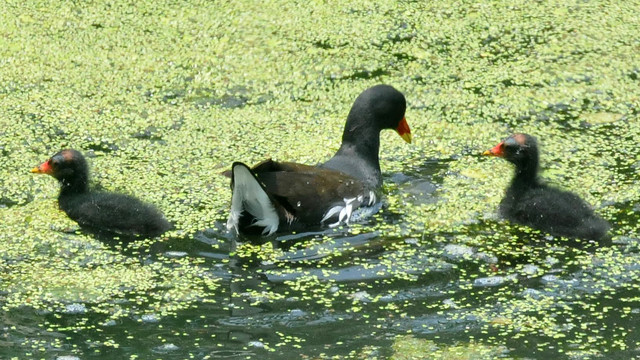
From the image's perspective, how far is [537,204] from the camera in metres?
5.48

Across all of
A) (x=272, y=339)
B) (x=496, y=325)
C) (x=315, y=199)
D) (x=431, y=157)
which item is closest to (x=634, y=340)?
(x=496, y=325)

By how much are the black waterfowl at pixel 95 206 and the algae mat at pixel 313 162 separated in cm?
9

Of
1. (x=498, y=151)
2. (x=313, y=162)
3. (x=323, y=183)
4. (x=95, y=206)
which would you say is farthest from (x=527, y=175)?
(x=95, y=206)

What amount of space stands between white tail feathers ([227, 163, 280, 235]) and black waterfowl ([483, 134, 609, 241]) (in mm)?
1239

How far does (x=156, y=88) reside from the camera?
7168 millimetres

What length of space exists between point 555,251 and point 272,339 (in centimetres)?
168

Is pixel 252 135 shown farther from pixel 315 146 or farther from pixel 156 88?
pixel 156 88

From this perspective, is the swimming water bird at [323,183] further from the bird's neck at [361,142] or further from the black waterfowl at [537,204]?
the black waterfowl at [537,204]

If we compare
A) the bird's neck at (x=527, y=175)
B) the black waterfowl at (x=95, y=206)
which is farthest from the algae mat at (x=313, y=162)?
the bird's neck at (x=527, y=175)

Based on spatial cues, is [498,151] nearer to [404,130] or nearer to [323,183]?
[404,130]

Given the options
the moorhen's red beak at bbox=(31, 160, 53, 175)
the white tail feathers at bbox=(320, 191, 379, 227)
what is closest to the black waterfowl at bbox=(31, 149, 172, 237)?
the moorhen's red beak at bbox=(31, 160, 53, 175)

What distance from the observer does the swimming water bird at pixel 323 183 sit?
17.3ft

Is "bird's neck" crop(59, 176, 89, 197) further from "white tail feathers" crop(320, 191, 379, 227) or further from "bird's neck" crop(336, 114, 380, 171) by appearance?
"bird's neck" crop(336, 114, 380, 171)

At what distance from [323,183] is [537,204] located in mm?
1107
